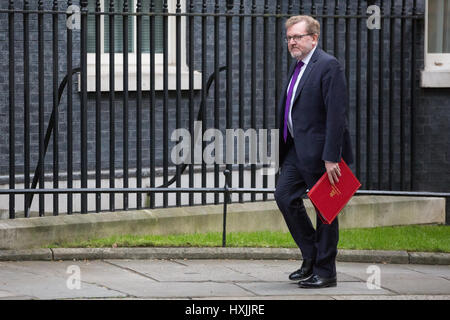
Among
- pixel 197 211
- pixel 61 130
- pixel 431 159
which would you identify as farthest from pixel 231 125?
pixel 431 159

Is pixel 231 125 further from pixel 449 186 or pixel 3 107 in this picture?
pixel 449 186

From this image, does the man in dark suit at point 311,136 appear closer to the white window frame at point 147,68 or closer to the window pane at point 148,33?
the white window frame at point 147,68

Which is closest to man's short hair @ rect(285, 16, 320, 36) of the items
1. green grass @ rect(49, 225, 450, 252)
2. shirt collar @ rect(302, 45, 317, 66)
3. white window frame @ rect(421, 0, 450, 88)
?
shirt collar @ rect(302, 45, 317, 66)

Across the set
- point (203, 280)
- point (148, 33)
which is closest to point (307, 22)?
point (203, 280)

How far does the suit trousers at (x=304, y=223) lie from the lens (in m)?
7.48

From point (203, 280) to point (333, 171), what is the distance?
137 cm

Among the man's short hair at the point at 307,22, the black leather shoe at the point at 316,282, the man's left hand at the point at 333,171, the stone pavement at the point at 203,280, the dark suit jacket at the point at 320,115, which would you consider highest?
the man's short hair at the point at 307,22

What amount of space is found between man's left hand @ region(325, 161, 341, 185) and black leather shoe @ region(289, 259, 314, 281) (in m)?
0.70

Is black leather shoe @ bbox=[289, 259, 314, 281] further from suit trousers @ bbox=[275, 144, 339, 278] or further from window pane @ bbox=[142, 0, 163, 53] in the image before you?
window pane @ bbox=[142, 0, 163, 53]

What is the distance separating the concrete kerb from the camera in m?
8.72

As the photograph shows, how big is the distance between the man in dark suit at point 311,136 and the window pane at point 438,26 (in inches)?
201

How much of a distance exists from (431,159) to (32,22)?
15.5 feet

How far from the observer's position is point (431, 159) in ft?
39.8

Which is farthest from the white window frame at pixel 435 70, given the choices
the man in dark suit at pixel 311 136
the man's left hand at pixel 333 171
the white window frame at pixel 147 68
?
the man's left hand at pixel 333 171
